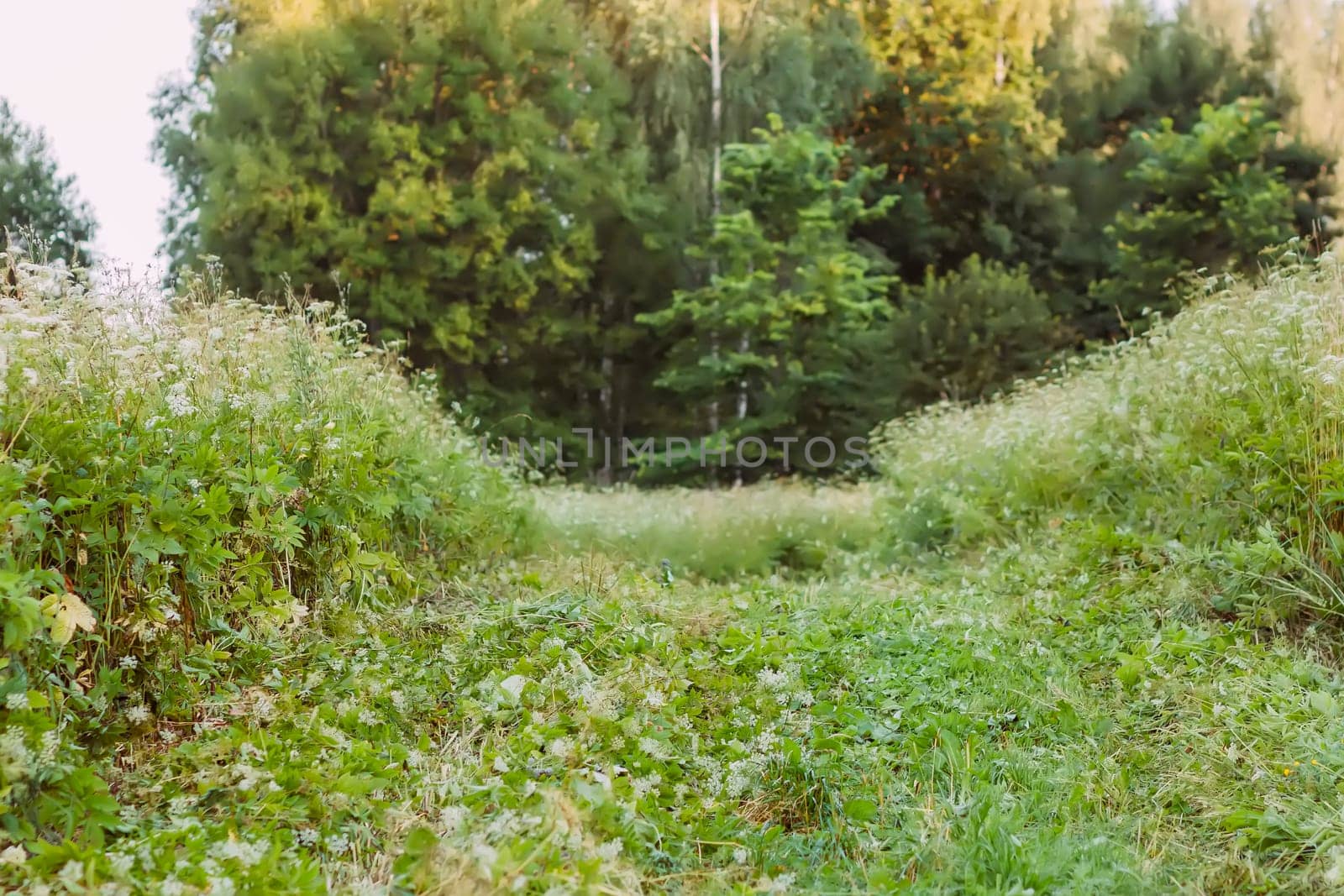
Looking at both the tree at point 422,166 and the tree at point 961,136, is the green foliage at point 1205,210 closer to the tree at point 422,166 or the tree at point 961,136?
the tree at point 961,136

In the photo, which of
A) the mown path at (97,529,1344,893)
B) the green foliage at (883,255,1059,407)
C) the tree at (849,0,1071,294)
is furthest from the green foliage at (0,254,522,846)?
the tree at (849,0,1071,294)

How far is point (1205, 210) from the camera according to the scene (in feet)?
49.8

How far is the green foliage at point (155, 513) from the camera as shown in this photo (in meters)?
2.35

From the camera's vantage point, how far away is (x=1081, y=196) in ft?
63.1

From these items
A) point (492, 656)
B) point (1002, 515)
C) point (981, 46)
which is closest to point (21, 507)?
point (492, 656)

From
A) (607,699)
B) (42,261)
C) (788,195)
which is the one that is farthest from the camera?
(788,195)

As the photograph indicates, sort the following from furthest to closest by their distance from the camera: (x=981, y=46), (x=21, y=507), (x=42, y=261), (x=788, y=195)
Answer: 1. (x=981, y=46)
2. (x=788, y=195)
3. (x=42, y=261)
4. (x=21, y=507)

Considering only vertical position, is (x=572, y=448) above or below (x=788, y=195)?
below

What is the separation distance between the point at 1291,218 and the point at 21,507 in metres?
17.0

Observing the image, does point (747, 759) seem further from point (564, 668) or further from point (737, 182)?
point (737, 182)

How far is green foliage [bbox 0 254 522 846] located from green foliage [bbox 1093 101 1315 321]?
43.5 ft

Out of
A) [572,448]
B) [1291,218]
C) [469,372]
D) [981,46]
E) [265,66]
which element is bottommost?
[572,448]

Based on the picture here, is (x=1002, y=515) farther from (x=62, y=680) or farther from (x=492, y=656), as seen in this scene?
(x=62, y=680)

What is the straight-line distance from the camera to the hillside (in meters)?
2.34
